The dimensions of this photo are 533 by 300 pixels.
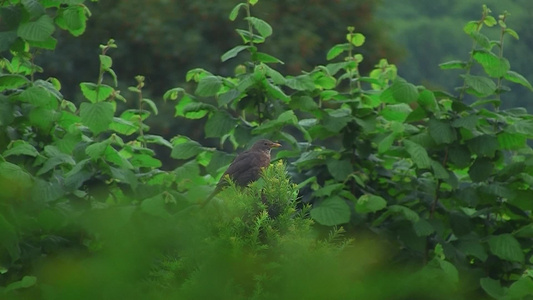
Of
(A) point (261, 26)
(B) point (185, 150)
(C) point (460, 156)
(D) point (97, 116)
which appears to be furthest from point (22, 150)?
(C) point (460, 156)

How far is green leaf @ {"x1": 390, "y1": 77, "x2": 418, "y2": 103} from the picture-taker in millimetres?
6336

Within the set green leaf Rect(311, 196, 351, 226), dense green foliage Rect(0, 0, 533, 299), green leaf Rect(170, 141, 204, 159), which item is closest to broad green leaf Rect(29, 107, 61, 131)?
dense green foliage Rect(0, 0, 533, 299)

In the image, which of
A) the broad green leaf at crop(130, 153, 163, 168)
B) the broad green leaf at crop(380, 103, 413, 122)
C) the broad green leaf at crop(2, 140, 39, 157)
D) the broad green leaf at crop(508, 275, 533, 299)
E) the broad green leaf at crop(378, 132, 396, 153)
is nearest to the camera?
the broad green leaf at crop(508, 275, 533, 299)

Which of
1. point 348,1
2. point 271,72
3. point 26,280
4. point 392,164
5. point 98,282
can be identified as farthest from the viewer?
point 348,1

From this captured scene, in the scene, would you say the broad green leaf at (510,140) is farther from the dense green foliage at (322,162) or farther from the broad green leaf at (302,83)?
the broad green leaf at (302,83)

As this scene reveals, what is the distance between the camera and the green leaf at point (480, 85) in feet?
21.4

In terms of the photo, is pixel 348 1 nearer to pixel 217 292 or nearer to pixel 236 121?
pixel 236 121

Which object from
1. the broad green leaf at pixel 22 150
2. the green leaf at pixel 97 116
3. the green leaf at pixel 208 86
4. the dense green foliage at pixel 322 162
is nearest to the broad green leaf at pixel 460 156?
the dense green foliage at pixel 322 162

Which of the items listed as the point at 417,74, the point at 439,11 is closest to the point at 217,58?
the point at 417,74

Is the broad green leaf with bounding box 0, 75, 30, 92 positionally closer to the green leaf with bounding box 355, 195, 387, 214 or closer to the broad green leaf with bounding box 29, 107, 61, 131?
the broad green leaf with bounding box 29, 107, 61, 131

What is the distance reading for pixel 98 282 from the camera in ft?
5.98

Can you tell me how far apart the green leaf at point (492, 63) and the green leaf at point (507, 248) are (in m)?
1.10

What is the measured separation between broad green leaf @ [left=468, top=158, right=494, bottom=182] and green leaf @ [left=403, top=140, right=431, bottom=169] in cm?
45

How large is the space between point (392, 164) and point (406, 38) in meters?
22.8
